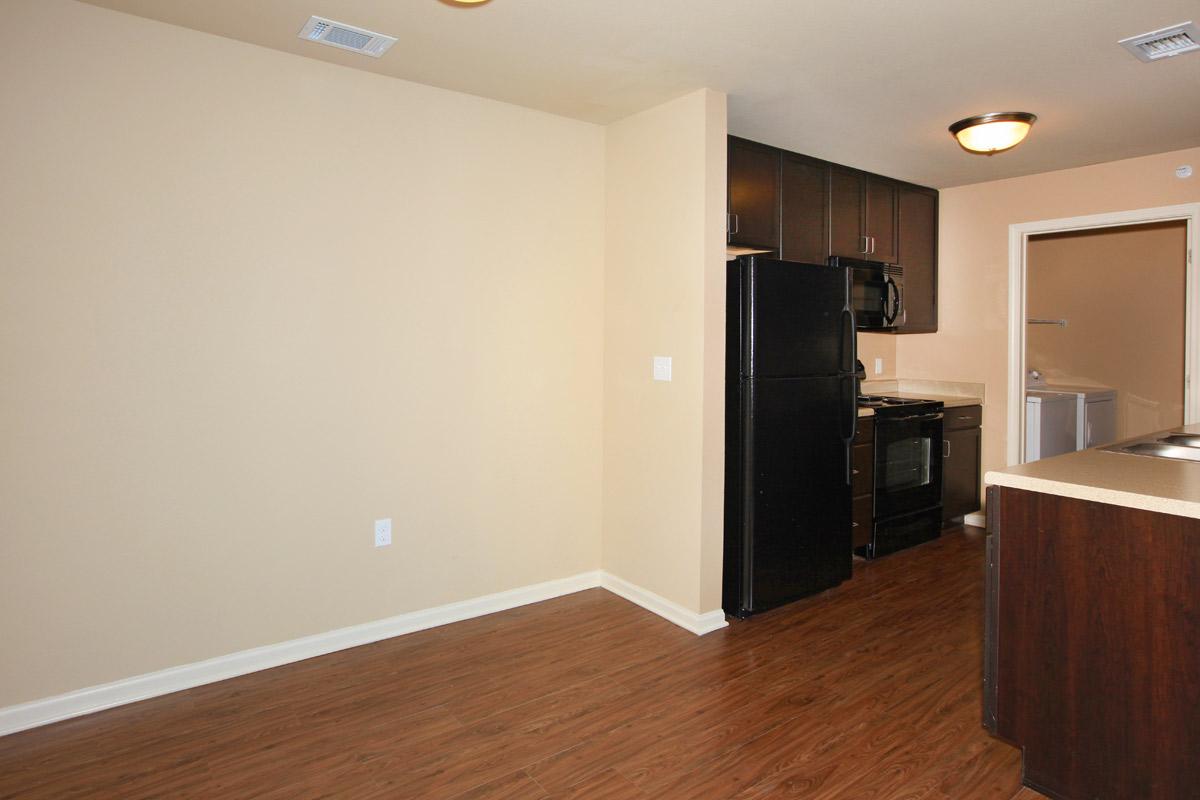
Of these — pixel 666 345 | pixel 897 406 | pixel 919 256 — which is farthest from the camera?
pixel 919 256

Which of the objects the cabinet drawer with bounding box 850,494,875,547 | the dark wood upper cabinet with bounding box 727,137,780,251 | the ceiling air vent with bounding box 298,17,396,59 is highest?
the ceiling air vent with bounding box 298,17,396,59

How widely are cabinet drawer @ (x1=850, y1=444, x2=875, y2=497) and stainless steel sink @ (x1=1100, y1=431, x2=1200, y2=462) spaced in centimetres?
145

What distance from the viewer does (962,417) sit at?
15.9ft

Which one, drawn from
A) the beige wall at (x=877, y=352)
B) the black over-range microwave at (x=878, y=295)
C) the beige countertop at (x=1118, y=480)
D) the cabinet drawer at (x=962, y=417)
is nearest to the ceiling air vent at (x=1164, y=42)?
the beige countertop at (x=1118, y=480)

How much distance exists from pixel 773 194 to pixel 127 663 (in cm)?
365

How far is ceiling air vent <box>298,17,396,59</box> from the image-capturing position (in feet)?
8.39

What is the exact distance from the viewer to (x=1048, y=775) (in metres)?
2.06

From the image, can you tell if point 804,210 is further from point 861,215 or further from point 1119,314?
point 1119,314

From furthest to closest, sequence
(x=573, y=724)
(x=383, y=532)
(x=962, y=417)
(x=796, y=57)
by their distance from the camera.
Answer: (x=962, y=417) < (x=383, y=532) < (x=796, y=57) < (x=573, y=724)

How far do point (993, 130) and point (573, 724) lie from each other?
3.34 meters

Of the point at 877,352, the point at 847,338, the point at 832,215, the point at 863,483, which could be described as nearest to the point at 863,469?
the point at 863,483

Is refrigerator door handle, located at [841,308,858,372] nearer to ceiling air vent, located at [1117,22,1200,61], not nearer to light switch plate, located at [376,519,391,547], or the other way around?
ceiling air vent, located at [1117,22,1200,61]

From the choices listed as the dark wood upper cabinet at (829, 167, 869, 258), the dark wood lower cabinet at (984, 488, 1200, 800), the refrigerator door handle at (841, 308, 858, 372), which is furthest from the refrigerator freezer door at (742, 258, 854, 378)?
the dark wood lower cabinet at (984, 488, 1200, 800)

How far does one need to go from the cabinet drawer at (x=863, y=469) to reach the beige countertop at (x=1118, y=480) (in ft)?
5.62
